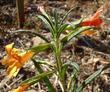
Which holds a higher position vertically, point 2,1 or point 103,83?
point 2,1

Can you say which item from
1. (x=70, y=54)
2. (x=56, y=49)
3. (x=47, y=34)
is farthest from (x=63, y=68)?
(x=47, y=34)

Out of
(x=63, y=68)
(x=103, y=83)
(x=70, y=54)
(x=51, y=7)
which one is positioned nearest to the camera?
(x=63, y=68)

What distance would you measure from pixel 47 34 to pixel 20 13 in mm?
417

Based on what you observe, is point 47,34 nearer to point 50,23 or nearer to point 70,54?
point 70,54

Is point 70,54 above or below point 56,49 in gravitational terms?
below

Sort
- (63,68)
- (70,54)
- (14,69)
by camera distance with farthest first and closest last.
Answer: (70,54) → (63,68) → (14,69)

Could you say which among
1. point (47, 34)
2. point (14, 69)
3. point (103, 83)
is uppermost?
point (14, 69)

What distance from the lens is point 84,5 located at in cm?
468

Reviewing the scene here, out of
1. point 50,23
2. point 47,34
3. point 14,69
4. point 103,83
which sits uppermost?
point 50,23

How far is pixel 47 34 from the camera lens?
406cm

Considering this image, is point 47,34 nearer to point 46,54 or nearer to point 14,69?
point 46,54

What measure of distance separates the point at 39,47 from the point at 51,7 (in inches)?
89.6

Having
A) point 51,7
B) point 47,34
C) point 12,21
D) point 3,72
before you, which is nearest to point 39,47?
point 3,72

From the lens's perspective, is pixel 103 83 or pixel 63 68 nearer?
pixel 63 68
